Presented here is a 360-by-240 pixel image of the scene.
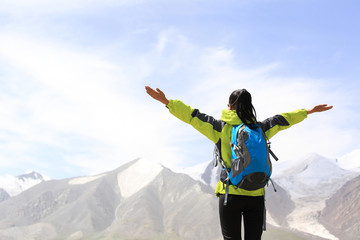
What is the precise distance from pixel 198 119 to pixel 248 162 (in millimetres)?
833

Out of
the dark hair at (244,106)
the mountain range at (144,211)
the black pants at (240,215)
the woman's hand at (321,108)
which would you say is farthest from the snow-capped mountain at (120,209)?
the dark hair at (244,106)

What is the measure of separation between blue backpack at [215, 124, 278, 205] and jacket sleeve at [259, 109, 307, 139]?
52cm

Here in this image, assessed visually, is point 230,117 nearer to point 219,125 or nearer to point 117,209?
point 219,125

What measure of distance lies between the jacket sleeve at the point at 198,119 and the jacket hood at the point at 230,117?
72 mm

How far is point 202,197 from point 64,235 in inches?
2181

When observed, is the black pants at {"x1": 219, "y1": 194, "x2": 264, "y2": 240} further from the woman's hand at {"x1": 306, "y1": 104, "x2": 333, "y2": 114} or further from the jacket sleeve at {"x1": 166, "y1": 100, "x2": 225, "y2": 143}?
the woman's hand at {"x1": 306, "y1": 104, "x2": 333, "y2": 114}

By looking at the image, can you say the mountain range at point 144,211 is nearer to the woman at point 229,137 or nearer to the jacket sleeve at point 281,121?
the jacket sleeve at point 281,121

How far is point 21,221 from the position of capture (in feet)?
498

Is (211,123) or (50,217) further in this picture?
(50,217)

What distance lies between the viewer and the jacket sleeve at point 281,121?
507 centimetres

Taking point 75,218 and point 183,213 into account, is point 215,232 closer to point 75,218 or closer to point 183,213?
point 183,213

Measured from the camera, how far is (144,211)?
502 ft

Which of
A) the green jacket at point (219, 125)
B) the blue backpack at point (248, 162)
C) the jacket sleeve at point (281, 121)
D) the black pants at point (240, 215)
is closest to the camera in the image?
the blue backpack at point (248, 162)

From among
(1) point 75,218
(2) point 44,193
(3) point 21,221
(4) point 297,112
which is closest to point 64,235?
(1) point 75,218
